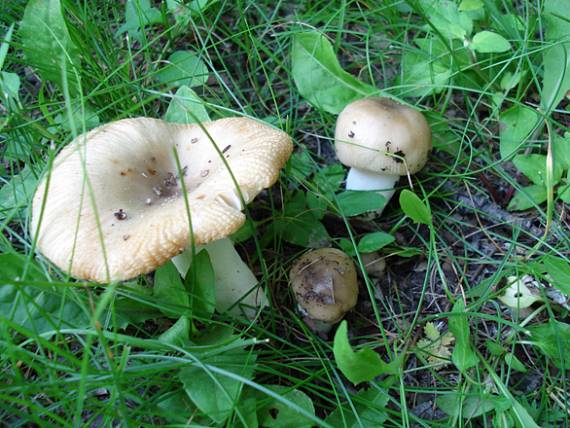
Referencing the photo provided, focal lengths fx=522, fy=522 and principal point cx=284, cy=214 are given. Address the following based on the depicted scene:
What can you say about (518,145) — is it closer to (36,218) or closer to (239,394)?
(239,394)

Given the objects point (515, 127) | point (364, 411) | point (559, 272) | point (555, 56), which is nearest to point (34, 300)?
point (364, 411)

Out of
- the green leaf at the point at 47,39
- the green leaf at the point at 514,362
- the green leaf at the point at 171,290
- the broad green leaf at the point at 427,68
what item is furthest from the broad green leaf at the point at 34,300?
the broad green leaf at the point at 427,68

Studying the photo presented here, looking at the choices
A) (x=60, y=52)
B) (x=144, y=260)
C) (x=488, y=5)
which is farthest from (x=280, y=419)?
(x=488, y=5)

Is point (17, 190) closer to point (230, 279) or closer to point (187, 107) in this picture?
point (187, 107)

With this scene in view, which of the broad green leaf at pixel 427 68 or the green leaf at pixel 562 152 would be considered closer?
the green leaf at pixel 562 152

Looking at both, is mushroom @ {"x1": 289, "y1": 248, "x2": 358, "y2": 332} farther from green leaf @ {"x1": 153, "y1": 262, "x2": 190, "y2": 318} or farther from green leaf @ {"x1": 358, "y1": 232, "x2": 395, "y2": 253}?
green leaf @ {"x1": 153, "y1": 262, "x2": 190, "y2": 318}

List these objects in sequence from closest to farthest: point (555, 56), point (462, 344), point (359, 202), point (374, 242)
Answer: point (462, 344) → point (374, 242) → point (359, 202) → point (555, 56)

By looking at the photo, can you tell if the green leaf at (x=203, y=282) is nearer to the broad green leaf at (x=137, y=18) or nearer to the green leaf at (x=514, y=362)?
the green leaf at (x=514, y=362)
